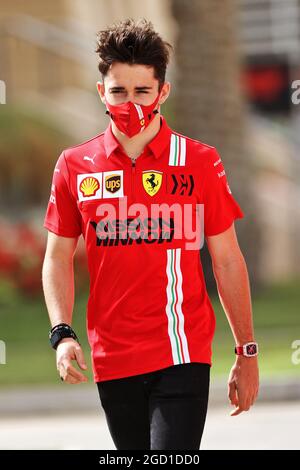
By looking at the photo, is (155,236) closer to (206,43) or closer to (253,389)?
(253,389)

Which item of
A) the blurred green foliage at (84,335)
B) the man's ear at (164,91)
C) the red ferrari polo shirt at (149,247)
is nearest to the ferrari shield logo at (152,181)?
the red ferrari polo shirt at (149,247)

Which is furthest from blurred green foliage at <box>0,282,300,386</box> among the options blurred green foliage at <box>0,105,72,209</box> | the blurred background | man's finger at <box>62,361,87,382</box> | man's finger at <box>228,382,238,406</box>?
man's finger at <box>62,361,87,382</box>

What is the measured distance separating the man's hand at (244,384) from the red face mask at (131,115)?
3.02 feet

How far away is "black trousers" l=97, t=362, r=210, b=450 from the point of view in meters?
4.75

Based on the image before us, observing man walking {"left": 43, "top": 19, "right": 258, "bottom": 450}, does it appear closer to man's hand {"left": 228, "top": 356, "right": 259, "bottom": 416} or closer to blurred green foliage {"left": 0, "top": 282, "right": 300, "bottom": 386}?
man's hand {"left": 228, "top": 356, "right": 259, "bottom": 416}

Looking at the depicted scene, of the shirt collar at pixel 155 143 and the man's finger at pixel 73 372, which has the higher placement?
the shirt collar at pixel 155 143

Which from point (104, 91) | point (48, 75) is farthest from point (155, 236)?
point (48, 75)

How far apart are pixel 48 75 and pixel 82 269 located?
4.68m

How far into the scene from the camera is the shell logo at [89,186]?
16.1 ft

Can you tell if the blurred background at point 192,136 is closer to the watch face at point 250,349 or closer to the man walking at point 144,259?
the watch face at point 250,349

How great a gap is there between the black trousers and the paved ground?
413cm

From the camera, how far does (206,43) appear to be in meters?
19.2

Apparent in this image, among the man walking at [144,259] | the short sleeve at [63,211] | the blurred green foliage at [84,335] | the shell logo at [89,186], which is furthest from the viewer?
the blurred green foliage at [84,335]
